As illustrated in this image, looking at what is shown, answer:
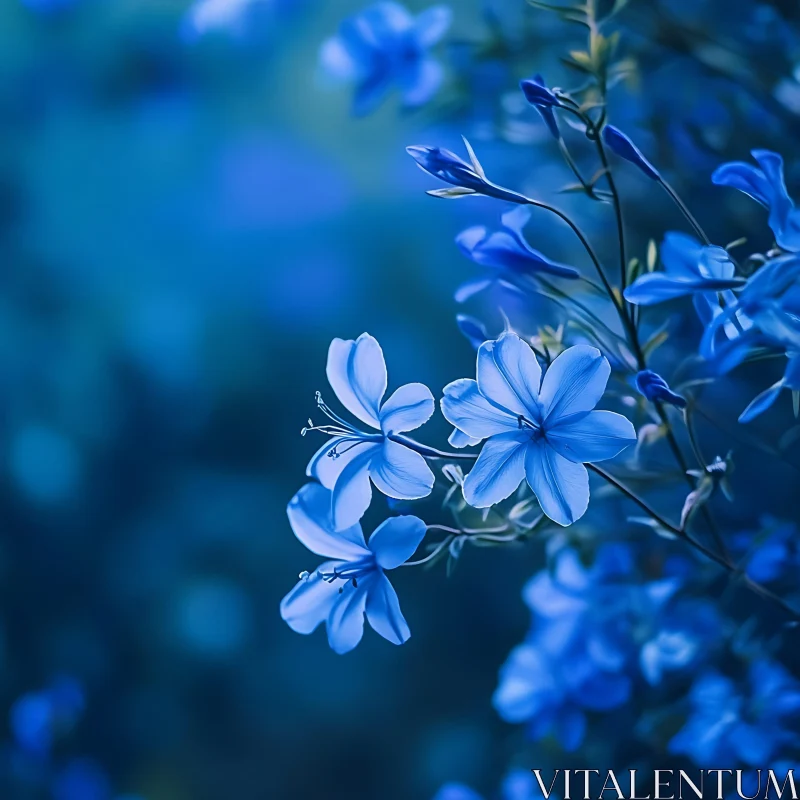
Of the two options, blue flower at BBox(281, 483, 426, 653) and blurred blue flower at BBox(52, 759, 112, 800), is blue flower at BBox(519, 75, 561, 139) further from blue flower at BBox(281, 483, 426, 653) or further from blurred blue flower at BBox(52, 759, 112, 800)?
blurred blue flower at BBox(52, 759, 112, 800)

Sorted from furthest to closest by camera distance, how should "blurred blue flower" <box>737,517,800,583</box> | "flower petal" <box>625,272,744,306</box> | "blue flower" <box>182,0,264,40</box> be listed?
"blue flower" <box>182,0,264,40</box>
"blurred blue flower" <box>737,517,800,583</box>
"flower petal" <box>625,272,744,306</box>

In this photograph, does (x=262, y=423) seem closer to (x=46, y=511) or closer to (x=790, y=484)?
(x=46, y=511)

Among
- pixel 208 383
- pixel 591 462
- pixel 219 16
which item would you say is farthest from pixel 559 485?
pixel 219 16

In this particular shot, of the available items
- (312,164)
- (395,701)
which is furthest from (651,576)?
(312,164)

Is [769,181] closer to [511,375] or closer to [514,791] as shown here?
[511,375]

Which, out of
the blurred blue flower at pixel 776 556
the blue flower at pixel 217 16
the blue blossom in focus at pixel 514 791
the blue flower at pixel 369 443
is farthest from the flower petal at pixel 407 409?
the blue flower at pixel 217 16

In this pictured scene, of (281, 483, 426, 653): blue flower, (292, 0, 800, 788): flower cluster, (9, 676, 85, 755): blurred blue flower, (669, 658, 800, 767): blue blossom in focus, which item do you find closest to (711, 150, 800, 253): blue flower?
(292, 0, 800, 788): flower cluster
